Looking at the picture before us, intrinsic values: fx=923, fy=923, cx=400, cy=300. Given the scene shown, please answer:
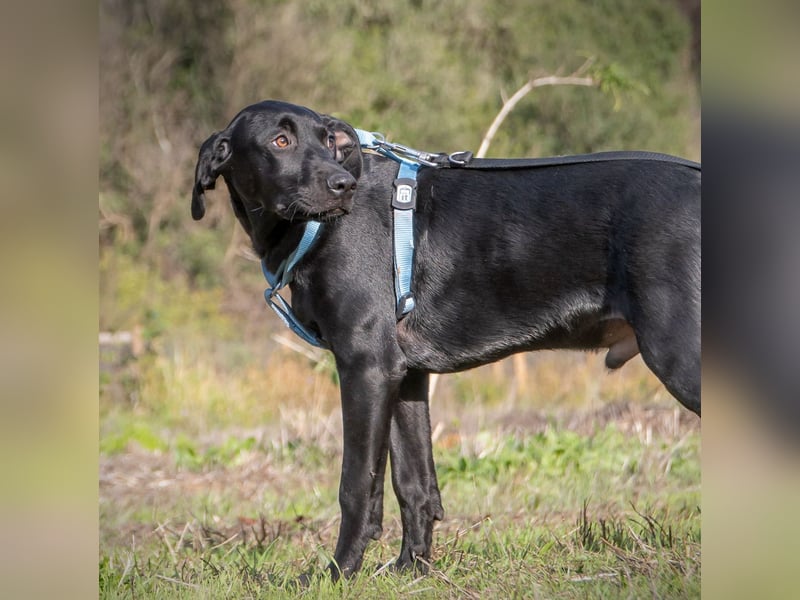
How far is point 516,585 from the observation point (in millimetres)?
3154

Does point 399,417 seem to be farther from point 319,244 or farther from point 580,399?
point 580,399

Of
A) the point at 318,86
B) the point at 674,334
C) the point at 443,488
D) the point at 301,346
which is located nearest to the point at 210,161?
the point at 674,334

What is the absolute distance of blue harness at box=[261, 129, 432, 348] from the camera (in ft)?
11.2

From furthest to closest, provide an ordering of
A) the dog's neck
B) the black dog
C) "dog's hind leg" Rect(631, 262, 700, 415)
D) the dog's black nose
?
the dog's neck
the dog's black nose
the black dog
"dog's hind leg" Rect(631, 262, 700, 415)

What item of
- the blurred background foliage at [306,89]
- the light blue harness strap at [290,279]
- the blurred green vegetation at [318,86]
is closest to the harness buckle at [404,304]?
the light blue harness strap at [290,279]

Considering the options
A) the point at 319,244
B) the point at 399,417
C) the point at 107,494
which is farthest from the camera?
the point at 107,494

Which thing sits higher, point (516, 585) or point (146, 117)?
point (146, 117)

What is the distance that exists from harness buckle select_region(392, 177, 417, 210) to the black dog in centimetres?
5

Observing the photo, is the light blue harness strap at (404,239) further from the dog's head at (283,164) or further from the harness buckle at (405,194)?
the dog's head at (283,164)

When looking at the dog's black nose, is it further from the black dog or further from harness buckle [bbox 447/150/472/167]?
harness buckle [bbox 447/150/472/167]

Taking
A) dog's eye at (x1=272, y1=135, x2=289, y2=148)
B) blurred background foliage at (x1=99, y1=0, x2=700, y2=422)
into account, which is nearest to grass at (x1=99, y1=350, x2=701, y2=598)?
dog's eye at (x1=272, y1=135, x2=289, y2=148)

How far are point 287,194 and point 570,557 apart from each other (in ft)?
5.69

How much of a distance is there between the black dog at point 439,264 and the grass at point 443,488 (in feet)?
1.43
